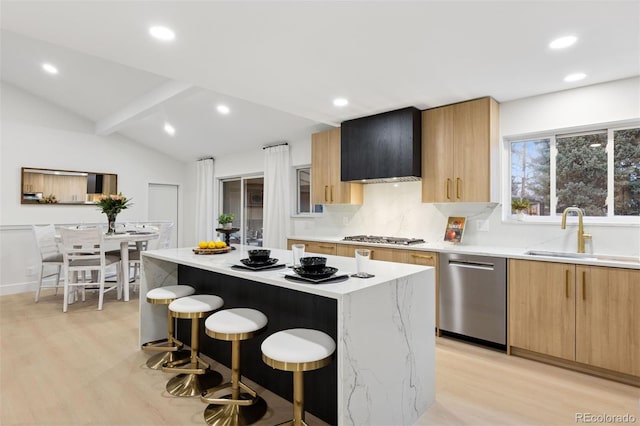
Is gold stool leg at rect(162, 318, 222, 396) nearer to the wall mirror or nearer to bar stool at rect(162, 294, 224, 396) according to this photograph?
bar stool at rect(162, 294, 224, 396)

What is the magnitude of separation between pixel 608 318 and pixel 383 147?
2.46m

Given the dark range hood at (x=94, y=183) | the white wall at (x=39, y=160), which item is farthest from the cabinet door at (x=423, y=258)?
the dark range hood at (x=94, y=183)

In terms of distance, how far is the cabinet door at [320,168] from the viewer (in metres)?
4.66

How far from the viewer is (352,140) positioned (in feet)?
13.8

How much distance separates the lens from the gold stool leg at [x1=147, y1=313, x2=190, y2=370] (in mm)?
2732

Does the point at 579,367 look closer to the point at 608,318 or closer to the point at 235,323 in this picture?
the point at 608,318

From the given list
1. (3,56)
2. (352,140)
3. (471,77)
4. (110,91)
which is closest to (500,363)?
(471,77)

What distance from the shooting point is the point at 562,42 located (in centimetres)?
227

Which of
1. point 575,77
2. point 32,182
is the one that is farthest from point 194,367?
point 32,182

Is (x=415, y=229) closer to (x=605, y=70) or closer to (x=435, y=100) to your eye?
(x=435, y=100)

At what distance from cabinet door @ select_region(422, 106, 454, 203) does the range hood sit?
75 millimetres

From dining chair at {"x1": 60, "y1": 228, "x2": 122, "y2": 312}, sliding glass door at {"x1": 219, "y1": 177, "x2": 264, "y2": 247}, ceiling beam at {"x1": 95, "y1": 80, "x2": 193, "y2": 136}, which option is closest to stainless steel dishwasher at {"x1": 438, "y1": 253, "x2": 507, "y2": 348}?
ceiling beam at {"x1": 95, "y1": 80, "x2": 193, "y2": 136}

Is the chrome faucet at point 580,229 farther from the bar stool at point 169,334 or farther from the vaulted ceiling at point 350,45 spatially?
the bar stool at point 169,334

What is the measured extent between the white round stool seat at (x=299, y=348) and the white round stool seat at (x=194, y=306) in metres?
0.72
